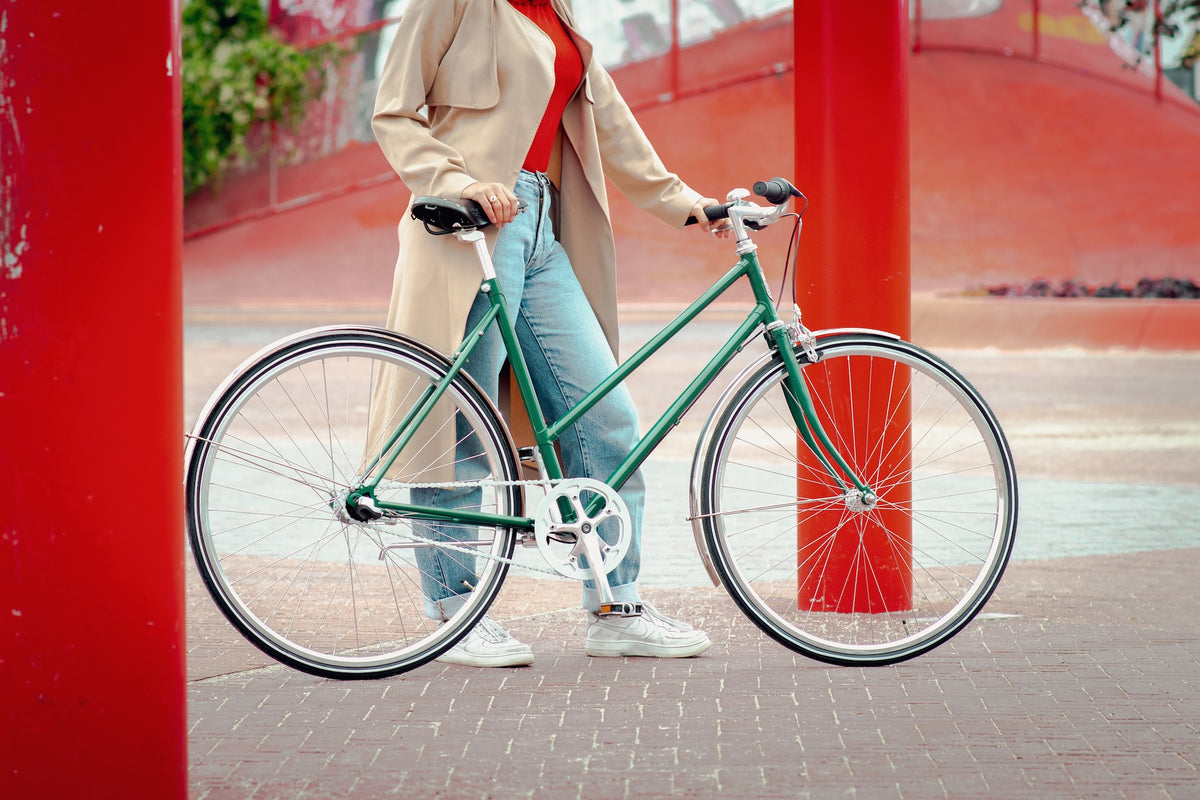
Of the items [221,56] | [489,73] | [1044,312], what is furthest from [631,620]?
[221,56]

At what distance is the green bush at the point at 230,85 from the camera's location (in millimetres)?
22031

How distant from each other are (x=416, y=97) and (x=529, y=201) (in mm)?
367

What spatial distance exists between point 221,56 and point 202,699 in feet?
67.3

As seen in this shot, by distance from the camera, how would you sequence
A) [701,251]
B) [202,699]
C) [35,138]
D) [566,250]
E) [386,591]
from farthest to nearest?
1. [701,251]
2. [386,591]
3. [566,250]
4. [202,699]
5. [35,138]

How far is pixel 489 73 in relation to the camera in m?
3.71

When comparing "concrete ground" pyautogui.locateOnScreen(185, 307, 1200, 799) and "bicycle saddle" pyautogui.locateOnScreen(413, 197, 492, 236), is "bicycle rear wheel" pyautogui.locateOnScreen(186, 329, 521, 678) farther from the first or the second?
"bicycle saddle" pyautogui.locateOnScreen(413, 197, 492, 236)

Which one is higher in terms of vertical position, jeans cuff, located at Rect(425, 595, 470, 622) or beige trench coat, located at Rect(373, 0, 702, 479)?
beige trench coat, located at Rect(373, 0, 702, 479)

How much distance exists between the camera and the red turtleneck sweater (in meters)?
3.85

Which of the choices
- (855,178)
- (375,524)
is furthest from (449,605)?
(855,178)

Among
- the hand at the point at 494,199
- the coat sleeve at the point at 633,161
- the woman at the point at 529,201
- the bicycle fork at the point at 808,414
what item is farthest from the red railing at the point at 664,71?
the hand at the point at 494,199

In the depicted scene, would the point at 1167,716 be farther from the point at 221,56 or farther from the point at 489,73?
the point at 221,56

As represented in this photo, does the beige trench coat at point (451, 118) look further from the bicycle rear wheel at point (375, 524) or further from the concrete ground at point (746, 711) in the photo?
the concrete ground at point (746, 711)

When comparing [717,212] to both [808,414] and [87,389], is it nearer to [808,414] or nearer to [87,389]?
[808,414]

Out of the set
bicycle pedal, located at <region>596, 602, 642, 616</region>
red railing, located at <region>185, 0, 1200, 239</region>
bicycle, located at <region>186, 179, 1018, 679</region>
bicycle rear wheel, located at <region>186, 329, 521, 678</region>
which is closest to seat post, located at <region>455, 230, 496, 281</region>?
bicycle, located at <region>186, 179, 1018, 679</region>
